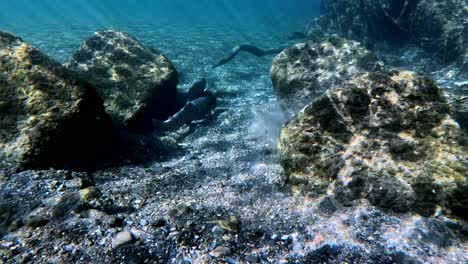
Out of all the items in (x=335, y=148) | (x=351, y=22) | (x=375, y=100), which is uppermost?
(x=351, y=22)

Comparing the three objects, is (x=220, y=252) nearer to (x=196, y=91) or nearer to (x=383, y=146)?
(x=383, y=146)

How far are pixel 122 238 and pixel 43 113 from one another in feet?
9.08

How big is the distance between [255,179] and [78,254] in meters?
2.87

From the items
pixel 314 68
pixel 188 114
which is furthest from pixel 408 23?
pixel 188 114

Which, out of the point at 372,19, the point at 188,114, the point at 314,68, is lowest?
the point at 188,114

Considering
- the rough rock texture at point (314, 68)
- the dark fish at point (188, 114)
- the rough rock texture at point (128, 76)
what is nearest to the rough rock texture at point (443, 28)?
the rough rock texture at point (314, 68)

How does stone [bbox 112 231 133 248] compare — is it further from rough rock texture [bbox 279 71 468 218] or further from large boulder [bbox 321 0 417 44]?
large boulder [bbox 321 0 417 44]

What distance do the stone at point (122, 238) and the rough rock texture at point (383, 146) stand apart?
8.06 ft

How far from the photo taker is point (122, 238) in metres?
3.03

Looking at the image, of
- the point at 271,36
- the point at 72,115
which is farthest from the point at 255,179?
the point at 271,36

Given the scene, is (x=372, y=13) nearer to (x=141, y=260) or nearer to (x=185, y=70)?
(x=185, y=70)

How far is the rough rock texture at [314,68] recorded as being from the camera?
8.05m

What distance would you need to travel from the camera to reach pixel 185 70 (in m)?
14.3

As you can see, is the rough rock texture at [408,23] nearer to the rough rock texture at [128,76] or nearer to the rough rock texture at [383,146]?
the rough rock texture at [383,146]
